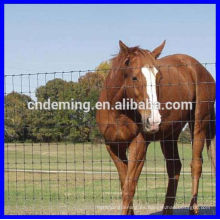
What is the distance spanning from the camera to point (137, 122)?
7.31 metres

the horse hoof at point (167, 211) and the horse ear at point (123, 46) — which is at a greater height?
the horse ear at point (123, 46)

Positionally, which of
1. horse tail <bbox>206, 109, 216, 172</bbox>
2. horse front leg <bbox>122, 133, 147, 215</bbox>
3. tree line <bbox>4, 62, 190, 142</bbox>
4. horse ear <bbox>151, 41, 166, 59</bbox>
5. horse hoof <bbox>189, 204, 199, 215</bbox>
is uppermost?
horse ear <bbox>151, 41, 166, 59</bbox>

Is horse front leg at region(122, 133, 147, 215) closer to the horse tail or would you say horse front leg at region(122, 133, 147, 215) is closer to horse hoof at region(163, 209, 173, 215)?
horse hoof at region(163, 209, 173, 215)

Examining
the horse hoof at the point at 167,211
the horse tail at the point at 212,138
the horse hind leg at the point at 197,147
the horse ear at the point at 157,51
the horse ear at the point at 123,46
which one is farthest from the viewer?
the horse tail at the point at 212,138

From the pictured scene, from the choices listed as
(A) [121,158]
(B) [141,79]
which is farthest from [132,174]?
(B) [141,79]

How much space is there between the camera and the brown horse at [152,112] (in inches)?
274

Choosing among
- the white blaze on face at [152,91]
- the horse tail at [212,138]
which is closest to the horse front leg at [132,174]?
the white blaze on face at [152,91]

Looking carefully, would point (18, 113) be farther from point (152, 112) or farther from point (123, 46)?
point (152, 112)

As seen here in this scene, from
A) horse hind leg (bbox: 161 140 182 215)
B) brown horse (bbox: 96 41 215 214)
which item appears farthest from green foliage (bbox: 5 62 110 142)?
horse hind leg (bbox: 161 140 182 215)

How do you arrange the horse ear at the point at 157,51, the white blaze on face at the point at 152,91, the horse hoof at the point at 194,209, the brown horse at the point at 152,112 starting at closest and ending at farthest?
1. the white blaze on face at the point at 152,91
2. the brown horse at the point at 152,112
3. the horse ear at the point at 157,51
4. the horse hoof at the point at 194,209

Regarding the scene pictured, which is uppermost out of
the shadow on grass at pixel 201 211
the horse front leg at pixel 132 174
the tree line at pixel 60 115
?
the tree line at pixel 60 115

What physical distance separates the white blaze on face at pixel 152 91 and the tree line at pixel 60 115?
1358 millimetres

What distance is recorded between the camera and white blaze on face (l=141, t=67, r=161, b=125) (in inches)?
263

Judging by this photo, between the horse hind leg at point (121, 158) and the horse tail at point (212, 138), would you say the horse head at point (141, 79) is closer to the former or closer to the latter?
the horse hind leg at point (121, 158)
